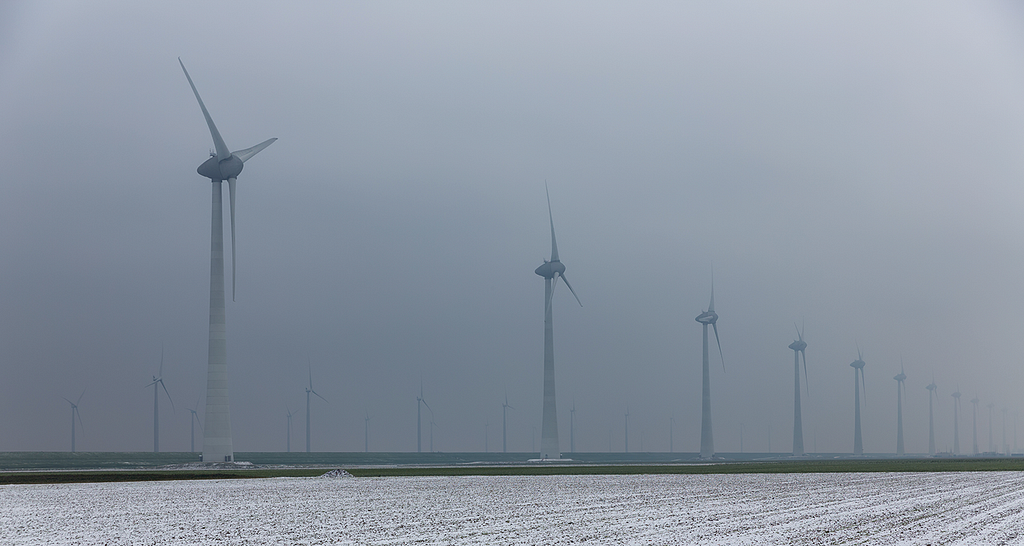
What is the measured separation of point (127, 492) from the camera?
182 ft

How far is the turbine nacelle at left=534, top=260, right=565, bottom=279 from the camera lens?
150250mm

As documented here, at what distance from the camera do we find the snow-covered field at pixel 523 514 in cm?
2905

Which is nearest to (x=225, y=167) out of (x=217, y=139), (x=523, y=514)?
(x=217, y=139)

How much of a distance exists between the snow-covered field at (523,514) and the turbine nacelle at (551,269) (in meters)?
90.6

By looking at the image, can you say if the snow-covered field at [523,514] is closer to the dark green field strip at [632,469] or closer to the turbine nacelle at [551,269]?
the dark green field strip at [632,469]

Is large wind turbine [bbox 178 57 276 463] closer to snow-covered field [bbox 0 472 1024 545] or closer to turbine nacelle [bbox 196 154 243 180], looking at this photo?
turbine nacelle [bbox 196 154 243 180]

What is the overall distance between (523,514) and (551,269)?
114087 millimetres

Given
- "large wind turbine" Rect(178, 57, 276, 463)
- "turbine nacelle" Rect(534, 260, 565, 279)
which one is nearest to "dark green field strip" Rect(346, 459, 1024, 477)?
"large wind turbine" Rect(178, 57, 276, 463)

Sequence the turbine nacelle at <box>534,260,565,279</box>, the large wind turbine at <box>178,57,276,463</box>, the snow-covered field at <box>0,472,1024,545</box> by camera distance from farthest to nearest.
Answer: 1. the turbine nacelle at <box>534,260,565,279</box>
2. the large wind turbine at <box>178,57,276,463</box>
3. the snow-covered field at <box>0,472,1024,545</box>

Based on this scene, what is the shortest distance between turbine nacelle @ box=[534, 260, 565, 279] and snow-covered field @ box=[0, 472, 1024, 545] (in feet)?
297

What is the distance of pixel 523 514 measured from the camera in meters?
37.2

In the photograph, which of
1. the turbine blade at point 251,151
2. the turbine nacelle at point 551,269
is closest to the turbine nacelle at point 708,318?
the turbine nacelle at point 551,269

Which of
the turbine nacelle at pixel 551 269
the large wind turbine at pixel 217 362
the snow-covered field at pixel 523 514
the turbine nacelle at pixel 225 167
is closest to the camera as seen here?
the snow-covered field at pixel 523 514

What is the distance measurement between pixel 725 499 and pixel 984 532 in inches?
653
